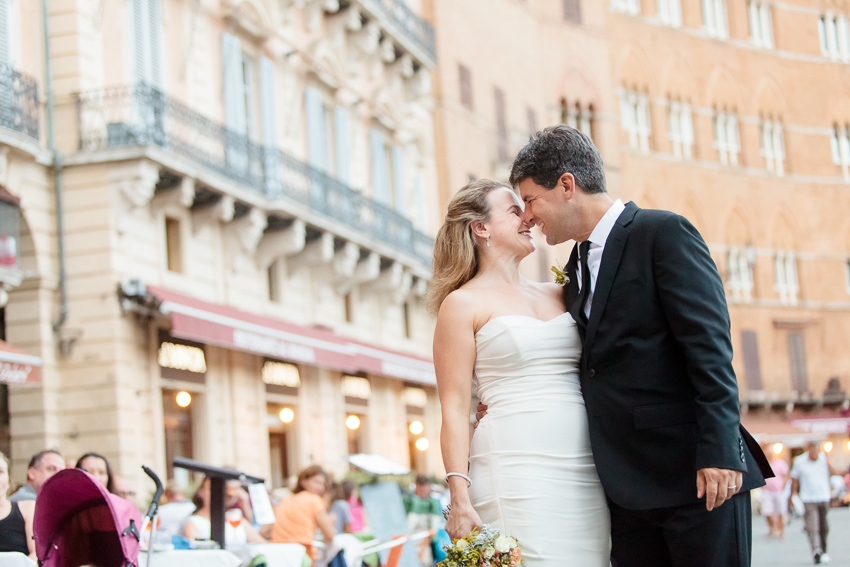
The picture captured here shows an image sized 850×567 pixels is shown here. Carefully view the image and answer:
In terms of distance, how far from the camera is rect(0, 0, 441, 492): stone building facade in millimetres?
16750

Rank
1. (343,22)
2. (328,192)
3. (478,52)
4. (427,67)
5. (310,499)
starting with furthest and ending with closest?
(478,52)
(427,67)
(343,22)
(328,192)
(310,499)

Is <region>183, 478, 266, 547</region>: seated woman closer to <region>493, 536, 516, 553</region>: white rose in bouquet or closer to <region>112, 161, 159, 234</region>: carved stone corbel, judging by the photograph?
<region>493, 536, 516, 553</region>: white rose in bouquet

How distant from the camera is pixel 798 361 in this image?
48.0 meters

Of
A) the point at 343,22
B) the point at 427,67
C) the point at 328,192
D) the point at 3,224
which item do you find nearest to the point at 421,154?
the point at 427,67

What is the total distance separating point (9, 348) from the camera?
14109 mm

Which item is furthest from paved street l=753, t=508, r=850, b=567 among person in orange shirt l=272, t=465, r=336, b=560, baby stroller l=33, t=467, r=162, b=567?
baby stroller l=33, t=467, r=162, b=567

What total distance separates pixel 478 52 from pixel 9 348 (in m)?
24.2

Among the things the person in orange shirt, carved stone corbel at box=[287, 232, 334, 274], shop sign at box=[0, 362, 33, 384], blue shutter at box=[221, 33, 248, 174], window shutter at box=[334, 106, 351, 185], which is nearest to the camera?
the person in orange shirt

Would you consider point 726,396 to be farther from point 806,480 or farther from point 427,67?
point 427,67

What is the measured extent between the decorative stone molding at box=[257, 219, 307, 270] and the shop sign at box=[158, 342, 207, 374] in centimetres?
281

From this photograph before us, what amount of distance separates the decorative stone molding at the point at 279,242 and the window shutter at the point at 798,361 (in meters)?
30.9

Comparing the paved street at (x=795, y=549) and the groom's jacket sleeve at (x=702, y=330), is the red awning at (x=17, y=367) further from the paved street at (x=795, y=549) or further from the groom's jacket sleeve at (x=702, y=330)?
the groom's jacket sleeve at (x=702, y=330)

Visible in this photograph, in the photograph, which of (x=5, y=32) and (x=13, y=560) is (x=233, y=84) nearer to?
(x=5, y=32)

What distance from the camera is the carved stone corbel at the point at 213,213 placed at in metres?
19.3
